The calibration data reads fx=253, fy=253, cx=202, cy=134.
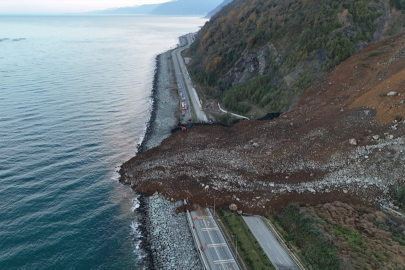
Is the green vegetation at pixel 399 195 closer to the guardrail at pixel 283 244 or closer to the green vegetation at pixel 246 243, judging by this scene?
the guardrail at pixel 283 244

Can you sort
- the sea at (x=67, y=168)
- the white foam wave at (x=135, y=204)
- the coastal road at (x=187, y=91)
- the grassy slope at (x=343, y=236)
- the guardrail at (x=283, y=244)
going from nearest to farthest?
the grassy slope at (x=343, y=236) < the guardrail at (x=283, y=244) < the sea at (x=67, y=168) < the white foam wave at (x=135, y=204) < the coastal road at (x=187, y=91)

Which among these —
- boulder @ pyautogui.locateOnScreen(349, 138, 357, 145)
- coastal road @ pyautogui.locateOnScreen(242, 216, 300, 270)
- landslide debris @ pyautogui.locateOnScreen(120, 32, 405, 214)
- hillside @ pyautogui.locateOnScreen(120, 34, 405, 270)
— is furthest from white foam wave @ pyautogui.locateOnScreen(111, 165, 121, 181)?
boulder @ pyautogui.locateOnScreen(349, 138, 357, 145)

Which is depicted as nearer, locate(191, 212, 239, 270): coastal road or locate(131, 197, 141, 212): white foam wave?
locate(191, 212, 239, 270): coastal road

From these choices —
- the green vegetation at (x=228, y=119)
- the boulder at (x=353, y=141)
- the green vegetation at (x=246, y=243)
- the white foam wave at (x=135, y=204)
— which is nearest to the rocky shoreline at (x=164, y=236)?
the white foam wave at (x=135, y=204)

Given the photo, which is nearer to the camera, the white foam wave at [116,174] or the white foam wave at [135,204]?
the white foam wave at [135,204]

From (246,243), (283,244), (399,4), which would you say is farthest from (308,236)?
(399,4)

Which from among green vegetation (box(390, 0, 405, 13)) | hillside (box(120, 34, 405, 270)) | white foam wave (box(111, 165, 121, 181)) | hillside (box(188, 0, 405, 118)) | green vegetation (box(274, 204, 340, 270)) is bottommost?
white foam wave (box(111, 165, 121, 181))

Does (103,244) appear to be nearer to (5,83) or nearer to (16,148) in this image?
(16,148)

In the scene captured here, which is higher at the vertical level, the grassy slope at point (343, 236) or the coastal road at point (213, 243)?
the grassy slope at point (343, 236)

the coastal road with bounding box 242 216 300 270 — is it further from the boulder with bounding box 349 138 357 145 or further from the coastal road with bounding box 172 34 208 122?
the coastal road with bounding box 172 34 208 122
